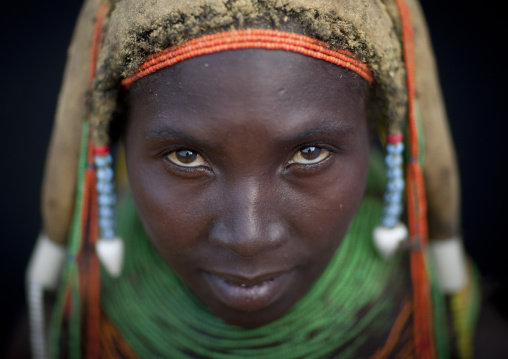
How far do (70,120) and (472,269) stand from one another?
4.81 ft

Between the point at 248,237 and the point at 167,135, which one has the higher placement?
the point at 167,135

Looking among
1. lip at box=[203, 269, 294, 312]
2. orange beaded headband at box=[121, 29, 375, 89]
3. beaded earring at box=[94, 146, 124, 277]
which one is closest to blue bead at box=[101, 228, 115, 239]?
beaded earring at box=[94, 146, 124, 277]

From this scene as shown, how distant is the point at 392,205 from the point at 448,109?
136cm

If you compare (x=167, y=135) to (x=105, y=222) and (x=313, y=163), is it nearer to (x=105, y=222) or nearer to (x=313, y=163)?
(x=313, y=163)

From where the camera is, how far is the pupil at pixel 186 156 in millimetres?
1044

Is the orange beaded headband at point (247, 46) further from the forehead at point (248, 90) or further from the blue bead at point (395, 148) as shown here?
the blue bead at point (395, 148)

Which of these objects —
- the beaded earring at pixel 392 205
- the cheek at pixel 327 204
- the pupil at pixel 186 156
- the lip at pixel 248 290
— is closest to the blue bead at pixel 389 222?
the beaded earring at pixel 392 205

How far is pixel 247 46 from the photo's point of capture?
96cm

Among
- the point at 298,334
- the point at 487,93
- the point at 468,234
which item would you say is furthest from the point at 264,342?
the point at 487,93

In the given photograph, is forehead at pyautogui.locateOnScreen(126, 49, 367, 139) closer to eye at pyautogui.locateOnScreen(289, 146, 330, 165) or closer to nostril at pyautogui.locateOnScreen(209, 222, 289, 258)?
eye at pyautogui.locateOnScreen(289, 146, 330, 165)

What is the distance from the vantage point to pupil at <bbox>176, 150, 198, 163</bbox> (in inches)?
41.1

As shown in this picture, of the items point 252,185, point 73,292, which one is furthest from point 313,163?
point 73,292

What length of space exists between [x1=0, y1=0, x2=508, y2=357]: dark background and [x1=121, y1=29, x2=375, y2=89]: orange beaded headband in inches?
59.7

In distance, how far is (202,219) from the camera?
1048 millimetres
